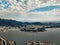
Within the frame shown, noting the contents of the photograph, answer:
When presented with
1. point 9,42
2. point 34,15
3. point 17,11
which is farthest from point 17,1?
point 9,42

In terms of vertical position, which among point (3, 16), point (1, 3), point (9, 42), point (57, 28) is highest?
point (1, 3)

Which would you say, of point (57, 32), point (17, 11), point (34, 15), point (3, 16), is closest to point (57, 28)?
point (57, 32)

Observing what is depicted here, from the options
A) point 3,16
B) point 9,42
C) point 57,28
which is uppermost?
point 3,16

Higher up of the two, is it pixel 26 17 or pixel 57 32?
pixel 26 17

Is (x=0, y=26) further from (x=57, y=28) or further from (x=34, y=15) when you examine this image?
(x=57, y=28)

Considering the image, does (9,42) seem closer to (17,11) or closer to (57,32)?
(17,11)

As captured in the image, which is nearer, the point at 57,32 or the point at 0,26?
the point at 57,32
